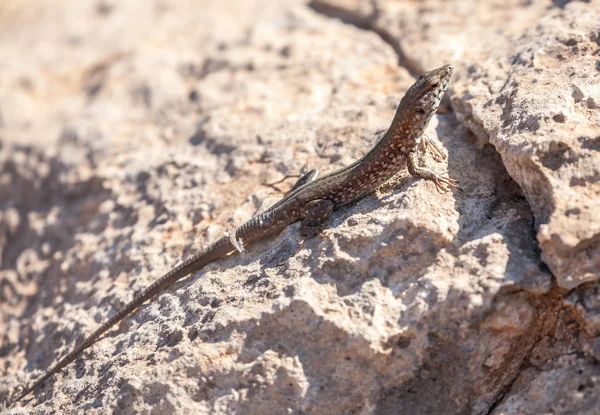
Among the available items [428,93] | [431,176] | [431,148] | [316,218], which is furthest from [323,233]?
[428,93]

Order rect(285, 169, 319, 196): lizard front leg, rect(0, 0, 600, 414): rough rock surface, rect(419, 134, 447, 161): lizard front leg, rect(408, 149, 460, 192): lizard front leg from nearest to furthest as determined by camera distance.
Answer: rect(0, 0, 600, 414): rough rock surface
rect(408, 149, 460, 192): lizard front leg
rect(419, 134, 447, 161): lizard front leg
rect(285, 169, 319, 196): lizard front leg

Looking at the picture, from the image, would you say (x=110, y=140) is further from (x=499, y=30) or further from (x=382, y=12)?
(x=499, y=30)

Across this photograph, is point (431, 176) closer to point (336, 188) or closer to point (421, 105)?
point (421, 105)

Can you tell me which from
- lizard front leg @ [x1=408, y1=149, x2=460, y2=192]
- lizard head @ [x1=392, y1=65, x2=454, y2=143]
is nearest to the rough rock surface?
lizard front leg @ [x1=408, y1=149, x2=460, y2=192]

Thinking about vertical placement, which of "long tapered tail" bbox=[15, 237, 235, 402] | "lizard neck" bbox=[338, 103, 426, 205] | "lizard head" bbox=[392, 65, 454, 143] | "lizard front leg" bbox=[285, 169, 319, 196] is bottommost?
"long tapered tail" bbox=[15, 237, 235, 402]

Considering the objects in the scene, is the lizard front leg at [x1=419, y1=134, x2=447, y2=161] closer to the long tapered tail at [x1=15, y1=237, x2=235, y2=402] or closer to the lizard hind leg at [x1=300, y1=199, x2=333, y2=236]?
the lizard hind leg at [x1=300, y1=199, x2=333, y2=236]

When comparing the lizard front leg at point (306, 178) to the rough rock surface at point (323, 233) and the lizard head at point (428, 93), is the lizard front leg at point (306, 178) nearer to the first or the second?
the rough rock surface at point (323, 233)
